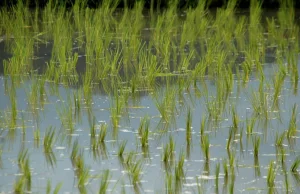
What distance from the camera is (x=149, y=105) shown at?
4934mm

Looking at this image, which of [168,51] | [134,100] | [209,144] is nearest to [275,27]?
[168,51]

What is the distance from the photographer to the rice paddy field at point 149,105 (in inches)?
148

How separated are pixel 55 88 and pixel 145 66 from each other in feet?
2.50

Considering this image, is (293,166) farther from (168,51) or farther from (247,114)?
(168,51)

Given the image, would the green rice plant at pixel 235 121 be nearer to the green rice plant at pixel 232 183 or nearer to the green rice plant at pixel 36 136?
the green rice plant at pixel 232 183

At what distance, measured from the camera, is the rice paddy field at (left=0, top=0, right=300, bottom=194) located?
148 inches

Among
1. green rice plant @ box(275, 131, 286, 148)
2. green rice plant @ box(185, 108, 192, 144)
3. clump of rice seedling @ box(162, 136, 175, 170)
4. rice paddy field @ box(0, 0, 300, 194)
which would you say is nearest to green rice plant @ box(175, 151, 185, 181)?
rice paddy field @ box(0, 0, 300, 194)

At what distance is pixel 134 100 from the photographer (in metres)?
5.03

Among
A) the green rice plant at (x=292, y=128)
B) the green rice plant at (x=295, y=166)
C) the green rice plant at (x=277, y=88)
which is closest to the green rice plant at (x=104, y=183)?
the green rice plant at (x=295, y=166)

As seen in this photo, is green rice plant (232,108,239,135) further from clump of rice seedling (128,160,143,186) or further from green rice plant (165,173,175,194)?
green rice plant (165,173,175,194)

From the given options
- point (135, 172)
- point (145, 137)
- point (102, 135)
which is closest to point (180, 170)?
point (135, 172)

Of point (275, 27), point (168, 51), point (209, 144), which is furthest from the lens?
point (275, 27)

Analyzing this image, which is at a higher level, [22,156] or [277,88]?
[277,88]

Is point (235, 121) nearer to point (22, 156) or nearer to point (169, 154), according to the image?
point (169, 154)
